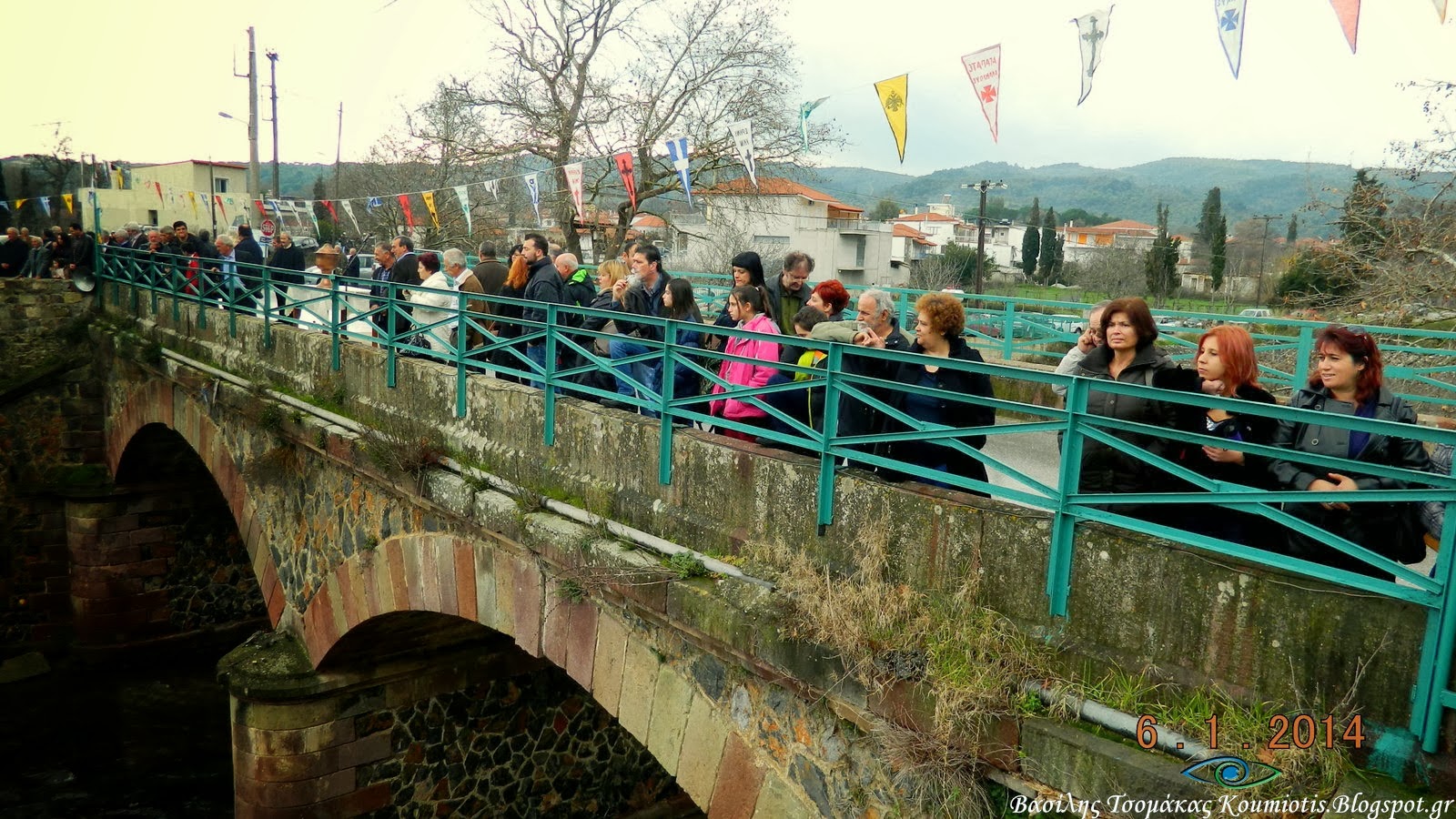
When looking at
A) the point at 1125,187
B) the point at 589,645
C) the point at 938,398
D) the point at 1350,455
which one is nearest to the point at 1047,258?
the point at 589,645

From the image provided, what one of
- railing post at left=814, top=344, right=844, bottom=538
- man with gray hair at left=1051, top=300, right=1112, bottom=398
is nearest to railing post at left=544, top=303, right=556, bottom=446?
railing post at left=814, top=344, right=844, bottom=538

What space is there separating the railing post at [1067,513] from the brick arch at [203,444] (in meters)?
8.39

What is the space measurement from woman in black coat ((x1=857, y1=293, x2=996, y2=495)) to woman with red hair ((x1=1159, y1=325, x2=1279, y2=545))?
2.48ft

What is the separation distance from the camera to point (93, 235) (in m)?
16.5

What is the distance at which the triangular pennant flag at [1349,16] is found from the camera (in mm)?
5605

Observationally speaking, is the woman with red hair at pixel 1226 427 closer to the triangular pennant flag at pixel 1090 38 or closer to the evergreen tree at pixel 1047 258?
the triangular pennant flag at pixel 1090 38

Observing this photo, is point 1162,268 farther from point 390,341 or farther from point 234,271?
point 390,341

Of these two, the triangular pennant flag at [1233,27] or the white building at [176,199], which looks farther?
the white building at [176,199]

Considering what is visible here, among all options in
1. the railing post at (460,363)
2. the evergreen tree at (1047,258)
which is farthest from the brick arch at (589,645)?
the evergreen tree at (1047,258)

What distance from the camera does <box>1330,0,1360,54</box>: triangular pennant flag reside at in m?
5.61

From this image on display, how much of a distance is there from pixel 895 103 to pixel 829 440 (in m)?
5.43

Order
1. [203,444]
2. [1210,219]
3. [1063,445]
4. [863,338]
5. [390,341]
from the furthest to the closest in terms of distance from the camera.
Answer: [1210,219] → [203,444] → [390,341] → [863,338] → [1063,445]

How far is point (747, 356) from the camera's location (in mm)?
5301

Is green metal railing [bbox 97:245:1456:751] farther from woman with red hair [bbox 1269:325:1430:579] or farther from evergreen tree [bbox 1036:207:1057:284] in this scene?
evergreen tree [bbox 1036:207:1057:284]
